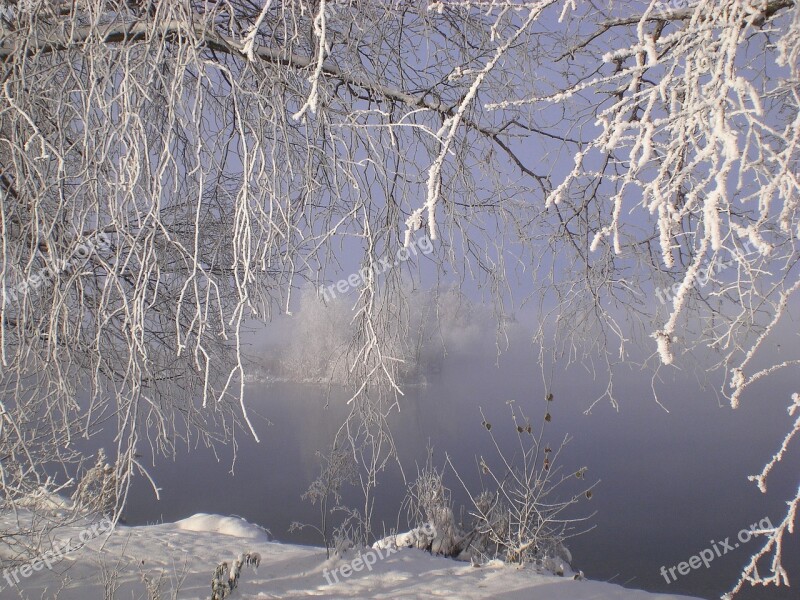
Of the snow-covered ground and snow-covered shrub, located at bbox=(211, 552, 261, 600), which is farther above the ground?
snow-covered shrub, located at bbox=(211, 552, 261, 600)

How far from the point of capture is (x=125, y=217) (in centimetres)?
167

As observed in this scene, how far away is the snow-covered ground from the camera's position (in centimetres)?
469

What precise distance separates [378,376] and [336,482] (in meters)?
6.09

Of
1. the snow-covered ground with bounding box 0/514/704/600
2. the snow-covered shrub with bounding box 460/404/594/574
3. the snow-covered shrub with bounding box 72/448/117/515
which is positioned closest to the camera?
the snow-covered shrub with bounding box 72/448/117/515

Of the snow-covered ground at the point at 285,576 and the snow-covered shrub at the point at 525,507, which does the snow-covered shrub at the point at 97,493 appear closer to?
the snow-covered ground at the point at 285,576

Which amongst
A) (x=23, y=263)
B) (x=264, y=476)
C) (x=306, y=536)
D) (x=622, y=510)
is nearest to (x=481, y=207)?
(x=23, y=263)

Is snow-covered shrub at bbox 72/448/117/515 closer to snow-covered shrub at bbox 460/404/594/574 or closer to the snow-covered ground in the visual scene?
the snow-covered ground

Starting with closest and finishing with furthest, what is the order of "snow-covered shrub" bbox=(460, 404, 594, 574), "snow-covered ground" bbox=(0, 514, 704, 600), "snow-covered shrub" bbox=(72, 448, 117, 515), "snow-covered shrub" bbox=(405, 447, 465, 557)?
"snow-covered shrub" bbox=(72, 448, 117, 515) < "snow-covered ground" bbox=(0, 514, 704, 600) < "snow-covered shrub" bbox=(460, 404, 594, 574) < "snow-covered shrub" bbox=(405, 447, 465, 557)

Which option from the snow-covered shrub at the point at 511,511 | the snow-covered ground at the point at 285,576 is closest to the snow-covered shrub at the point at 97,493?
the snow-covered ground at the point at 285,576

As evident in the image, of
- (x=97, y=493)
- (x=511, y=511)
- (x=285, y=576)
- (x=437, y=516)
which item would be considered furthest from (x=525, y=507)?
(x=97, y=493)

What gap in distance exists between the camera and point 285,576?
5434 millimetres

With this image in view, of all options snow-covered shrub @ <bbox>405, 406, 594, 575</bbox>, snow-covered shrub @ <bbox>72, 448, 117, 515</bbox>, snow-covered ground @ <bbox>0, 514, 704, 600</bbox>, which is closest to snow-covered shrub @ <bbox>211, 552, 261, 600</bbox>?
snow-covered ground @ <bbox>0, 514, 704, 600</bbox>

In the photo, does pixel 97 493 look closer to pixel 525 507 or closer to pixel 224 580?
pixel 224 580

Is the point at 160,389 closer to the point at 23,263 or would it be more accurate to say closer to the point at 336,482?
the point at 23,263
